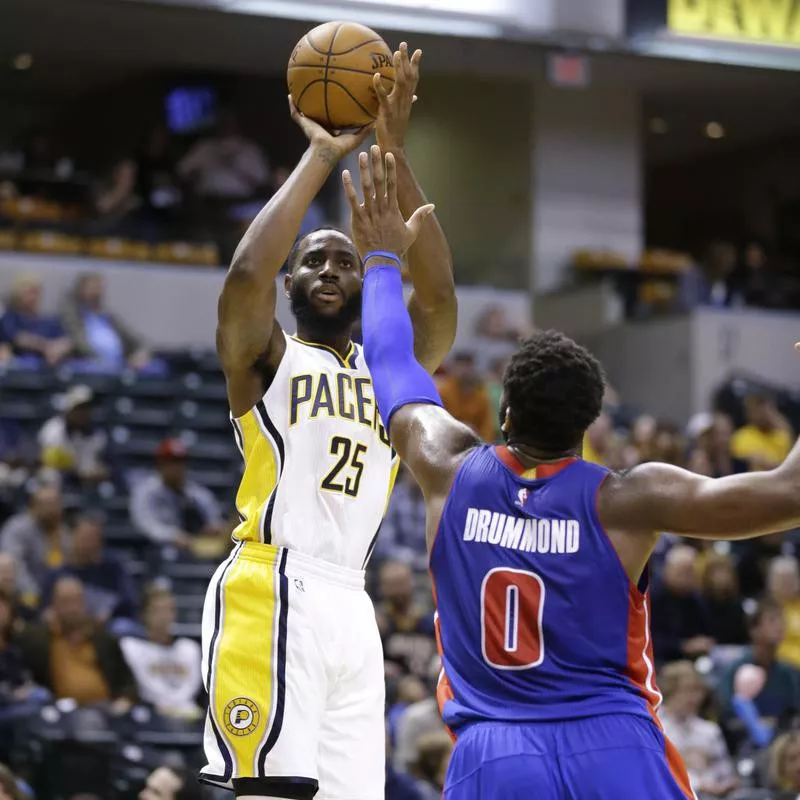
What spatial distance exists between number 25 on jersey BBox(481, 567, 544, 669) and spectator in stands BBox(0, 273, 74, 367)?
1147 centimetres

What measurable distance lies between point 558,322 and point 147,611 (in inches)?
428

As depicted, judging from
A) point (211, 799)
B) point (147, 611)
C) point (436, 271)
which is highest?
point (436, 271)

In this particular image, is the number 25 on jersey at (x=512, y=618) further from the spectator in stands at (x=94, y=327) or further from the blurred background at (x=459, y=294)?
the spectator in stands at (x=94, y=327)

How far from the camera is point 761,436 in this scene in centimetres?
1540

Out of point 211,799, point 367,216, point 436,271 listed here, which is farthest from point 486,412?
point 367,216

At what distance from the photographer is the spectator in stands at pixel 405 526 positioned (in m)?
12.8

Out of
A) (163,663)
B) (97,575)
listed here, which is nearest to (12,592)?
(163,663)

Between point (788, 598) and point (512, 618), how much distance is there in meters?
8.65

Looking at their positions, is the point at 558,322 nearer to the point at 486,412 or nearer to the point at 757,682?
the point at 486,412

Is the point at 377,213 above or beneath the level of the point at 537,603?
above

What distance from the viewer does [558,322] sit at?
2028 cm

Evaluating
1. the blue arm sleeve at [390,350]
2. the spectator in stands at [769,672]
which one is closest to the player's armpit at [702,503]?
the blue arm sleeve at [390,350]

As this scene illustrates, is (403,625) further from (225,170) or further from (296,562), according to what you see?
(225,170)

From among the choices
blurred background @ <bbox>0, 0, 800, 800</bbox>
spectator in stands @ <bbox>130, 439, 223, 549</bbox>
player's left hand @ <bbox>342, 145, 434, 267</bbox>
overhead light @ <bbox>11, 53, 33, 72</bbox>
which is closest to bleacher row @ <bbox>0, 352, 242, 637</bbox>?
blurred background @ <bbox>0, 0, 800, 800</bbox>
